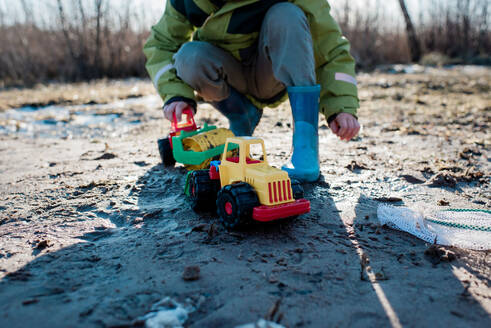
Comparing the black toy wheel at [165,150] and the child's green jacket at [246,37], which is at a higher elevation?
the child's green jacket at [246,37]

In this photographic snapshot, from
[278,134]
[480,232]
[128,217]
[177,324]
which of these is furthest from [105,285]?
[278,134]

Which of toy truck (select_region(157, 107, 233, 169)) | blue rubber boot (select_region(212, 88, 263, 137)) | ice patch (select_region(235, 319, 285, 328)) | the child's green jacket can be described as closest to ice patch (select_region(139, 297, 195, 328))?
ice patch (select_region(235, 319, 285, 328))

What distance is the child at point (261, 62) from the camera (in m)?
2.15

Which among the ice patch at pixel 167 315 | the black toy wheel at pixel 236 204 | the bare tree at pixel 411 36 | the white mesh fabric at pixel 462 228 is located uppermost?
the bare tree at pixel 411 36

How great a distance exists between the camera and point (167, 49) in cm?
258

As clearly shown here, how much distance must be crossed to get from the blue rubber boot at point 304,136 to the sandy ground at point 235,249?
0.35ft

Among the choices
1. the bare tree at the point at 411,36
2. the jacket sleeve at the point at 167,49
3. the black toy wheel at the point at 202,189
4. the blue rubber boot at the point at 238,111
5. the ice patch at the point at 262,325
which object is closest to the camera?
the ice patch at the point at 262,325

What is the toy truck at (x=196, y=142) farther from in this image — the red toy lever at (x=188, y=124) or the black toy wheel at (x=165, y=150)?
the black toy wheel at (x=165, y=150)

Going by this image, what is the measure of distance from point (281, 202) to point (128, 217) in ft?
2.32

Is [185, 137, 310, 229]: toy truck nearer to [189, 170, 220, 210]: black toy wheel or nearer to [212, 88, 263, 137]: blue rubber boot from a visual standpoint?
[189, 170, 220, 210]: black toy wheel

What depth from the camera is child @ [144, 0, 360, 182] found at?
7.06ft

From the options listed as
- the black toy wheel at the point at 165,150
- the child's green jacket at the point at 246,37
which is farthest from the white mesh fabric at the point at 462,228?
the black toy wheel at the point at 165,150

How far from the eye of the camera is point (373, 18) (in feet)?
36.6

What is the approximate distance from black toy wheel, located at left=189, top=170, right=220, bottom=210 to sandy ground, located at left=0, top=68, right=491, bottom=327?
76 mm
